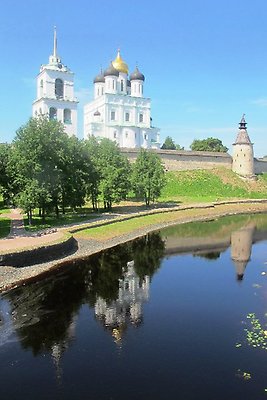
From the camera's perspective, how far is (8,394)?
9305 mm

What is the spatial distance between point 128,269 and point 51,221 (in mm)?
12340

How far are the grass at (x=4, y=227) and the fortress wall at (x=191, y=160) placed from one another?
28575mm

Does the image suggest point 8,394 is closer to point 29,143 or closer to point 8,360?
point 8,360

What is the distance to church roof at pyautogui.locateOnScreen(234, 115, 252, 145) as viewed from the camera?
61.7 metres

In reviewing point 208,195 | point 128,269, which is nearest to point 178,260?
point 128,269

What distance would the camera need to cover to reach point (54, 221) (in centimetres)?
3119

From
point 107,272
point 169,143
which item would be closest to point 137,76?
point 169,143

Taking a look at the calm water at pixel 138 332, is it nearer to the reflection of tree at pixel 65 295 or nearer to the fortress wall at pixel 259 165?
the reflection of tree at pixel 65 295

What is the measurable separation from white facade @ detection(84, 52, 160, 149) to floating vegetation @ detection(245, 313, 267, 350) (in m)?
51.9

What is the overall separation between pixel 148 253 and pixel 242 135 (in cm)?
4331

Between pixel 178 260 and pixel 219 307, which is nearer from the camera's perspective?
pixel 219 307

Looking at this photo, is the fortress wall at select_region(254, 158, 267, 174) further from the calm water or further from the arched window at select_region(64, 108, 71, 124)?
the calm water

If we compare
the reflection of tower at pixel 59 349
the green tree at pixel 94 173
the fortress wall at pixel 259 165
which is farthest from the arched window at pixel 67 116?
the reflection of tower at pixel 59 349

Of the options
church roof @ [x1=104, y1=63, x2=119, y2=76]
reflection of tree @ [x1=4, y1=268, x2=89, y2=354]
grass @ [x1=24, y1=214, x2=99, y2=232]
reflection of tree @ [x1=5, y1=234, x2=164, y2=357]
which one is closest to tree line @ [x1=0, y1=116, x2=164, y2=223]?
grass @ [x1=24, y1=214, x2=99, y2=232]
